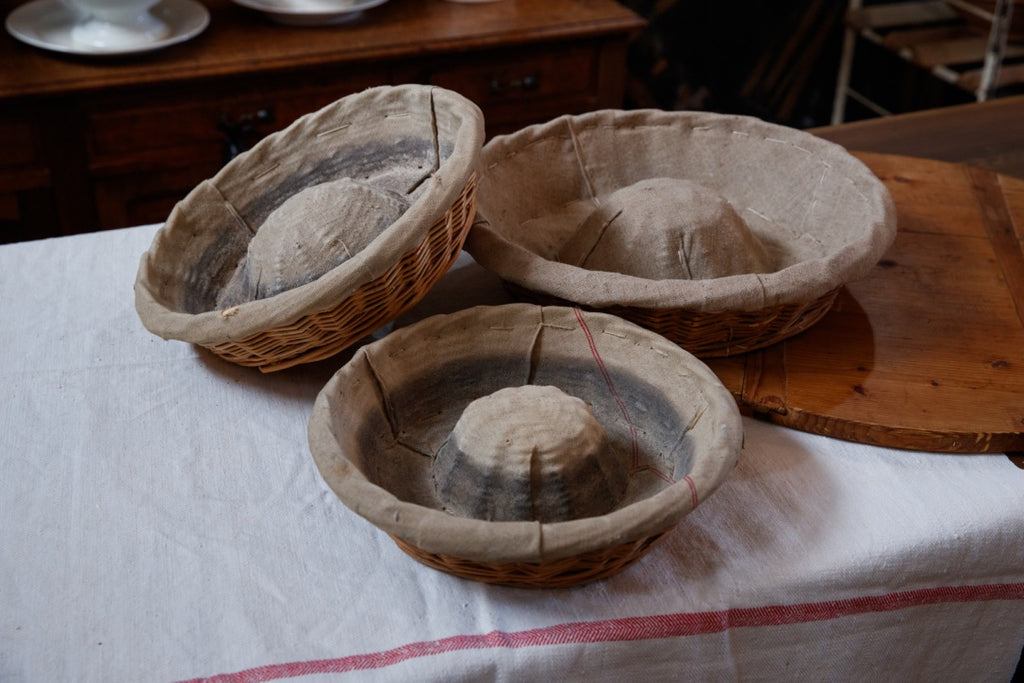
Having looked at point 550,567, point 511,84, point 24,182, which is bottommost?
point 24,182

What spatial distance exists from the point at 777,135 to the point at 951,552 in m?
0.62

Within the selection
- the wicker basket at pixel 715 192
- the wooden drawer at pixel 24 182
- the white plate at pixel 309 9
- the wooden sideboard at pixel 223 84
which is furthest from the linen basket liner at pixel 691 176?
the wooden drawer at pixel 24 182

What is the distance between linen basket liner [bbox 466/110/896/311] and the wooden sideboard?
0.72m

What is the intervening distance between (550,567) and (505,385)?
266 millimetres

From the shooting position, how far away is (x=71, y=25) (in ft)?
6.31

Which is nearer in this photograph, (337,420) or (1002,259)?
(337,420)

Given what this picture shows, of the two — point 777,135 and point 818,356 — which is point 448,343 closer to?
point 818,356

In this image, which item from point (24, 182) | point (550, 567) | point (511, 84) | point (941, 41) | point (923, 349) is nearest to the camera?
point (550, 567)

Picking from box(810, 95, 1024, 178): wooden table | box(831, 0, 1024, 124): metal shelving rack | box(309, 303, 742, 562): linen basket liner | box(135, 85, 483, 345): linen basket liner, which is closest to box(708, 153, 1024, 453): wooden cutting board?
box(309, 303, 742, 562): linen basket liner

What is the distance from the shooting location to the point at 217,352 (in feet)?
3.41

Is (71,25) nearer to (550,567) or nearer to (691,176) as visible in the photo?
(691,176)

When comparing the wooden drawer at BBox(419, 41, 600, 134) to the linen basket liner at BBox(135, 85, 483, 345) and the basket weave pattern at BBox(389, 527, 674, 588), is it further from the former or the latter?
the basket weave pattern at BBox(389, 527, 674, 588)

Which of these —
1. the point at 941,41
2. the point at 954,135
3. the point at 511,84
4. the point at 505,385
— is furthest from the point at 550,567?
the point at 941,41

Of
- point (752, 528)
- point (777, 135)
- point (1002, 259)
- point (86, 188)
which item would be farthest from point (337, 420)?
point (86, 188)
